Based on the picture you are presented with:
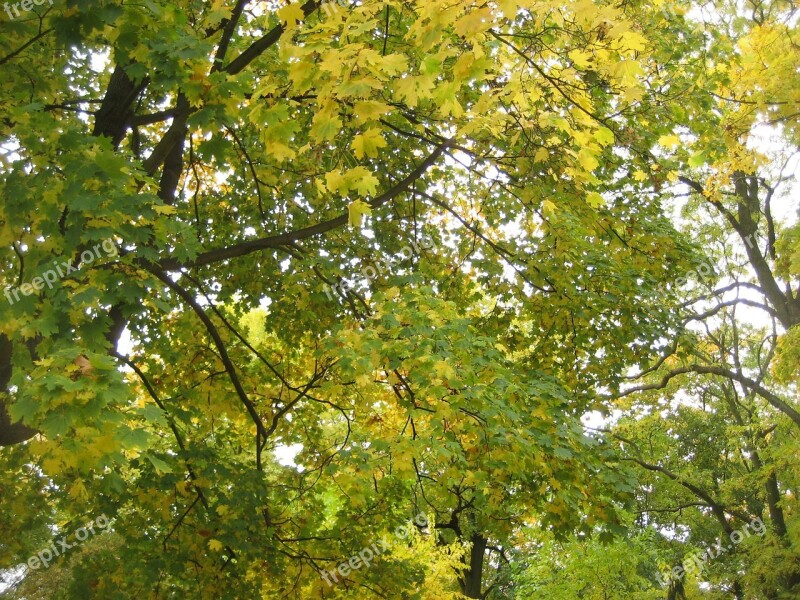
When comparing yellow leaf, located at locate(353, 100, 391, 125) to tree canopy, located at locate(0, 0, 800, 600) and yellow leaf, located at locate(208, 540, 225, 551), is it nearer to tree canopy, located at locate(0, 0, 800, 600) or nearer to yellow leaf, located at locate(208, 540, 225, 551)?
tree canopy, located at locate(0, 0, 800, 600)

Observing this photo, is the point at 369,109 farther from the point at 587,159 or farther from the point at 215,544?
the point at 215,544

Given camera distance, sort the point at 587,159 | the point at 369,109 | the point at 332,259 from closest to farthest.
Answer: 1. the point at 369,109
2. the point at 587,159
3. the point at 332,259

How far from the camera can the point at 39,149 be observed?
3.84 metres

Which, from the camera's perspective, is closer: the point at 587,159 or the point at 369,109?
the point at 369,109

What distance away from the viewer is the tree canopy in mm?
3494

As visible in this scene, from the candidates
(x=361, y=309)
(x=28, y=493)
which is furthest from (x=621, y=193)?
(x=28, y=493)

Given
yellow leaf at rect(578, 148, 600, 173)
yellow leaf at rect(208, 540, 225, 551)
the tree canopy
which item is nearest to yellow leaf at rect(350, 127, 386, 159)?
the tree canopy

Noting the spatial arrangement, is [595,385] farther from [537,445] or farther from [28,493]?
[28,493]

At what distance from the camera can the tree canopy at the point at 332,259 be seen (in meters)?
3.49

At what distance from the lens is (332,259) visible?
799 cm

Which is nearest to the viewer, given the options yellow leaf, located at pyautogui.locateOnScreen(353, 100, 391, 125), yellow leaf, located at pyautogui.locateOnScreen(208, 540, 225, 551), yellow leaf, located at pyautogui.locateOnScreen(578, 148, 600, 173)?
yellow leaf, located at pyautogui.locateOnScreen(353, 100, 391, 125)

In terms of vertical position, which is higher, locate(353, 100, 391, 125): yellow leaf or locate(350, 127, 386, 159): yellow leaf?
locate(353, 100, 391, 125): yellow leaf

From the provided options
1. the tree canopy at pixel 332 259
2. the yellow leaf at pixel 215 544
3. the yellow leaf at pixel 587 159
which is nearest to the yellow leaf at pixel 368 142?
the tree canopy at pixel 332 259

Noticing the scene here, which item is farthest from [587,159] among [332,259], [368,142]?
[332,259]
